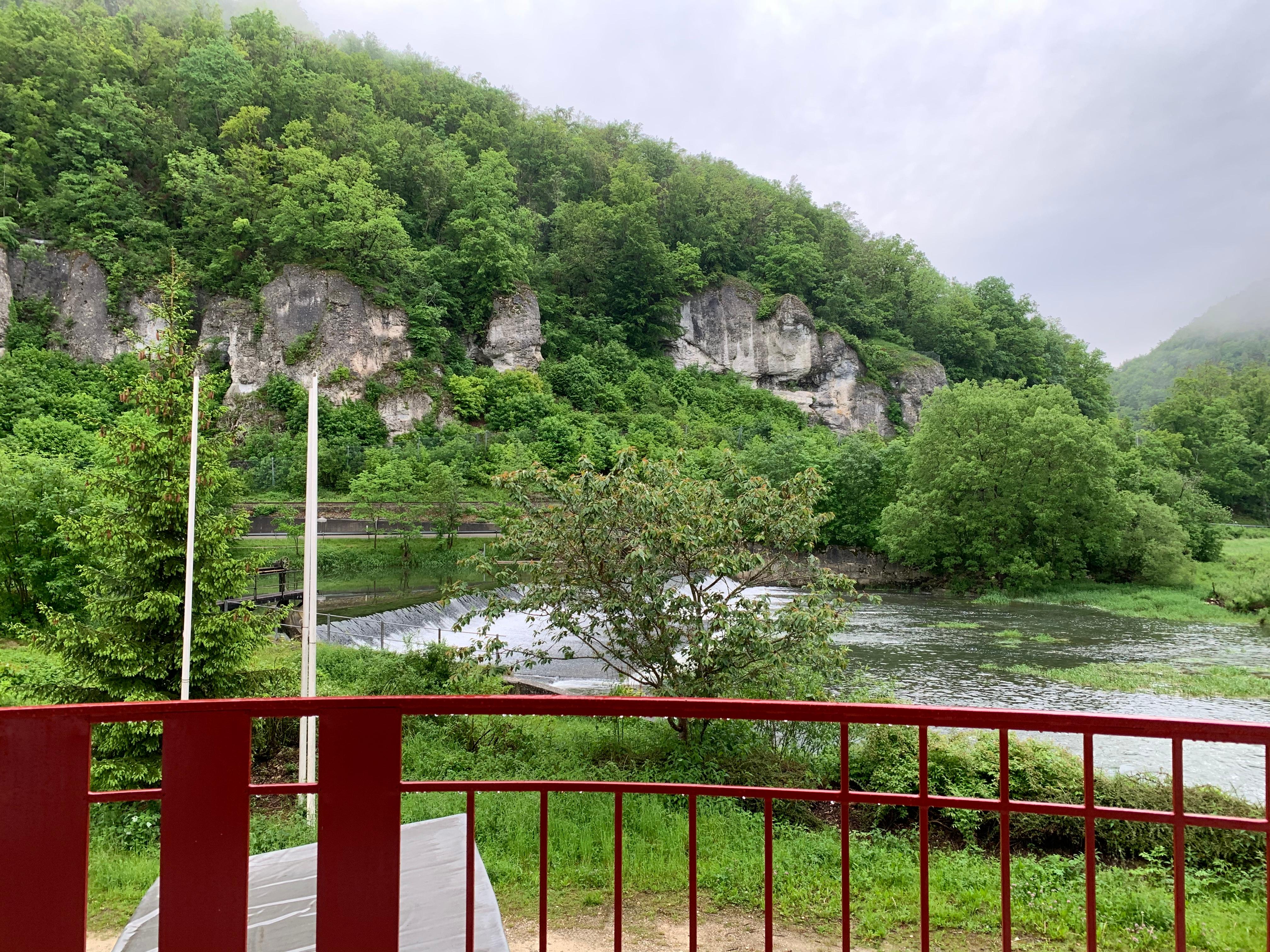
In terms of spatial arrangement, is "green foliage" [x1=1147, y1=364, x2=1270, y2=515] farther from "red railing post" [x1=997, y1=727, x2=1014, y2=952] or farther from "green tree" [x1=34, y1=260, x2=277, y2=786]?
"red railing post" [x1=997, y1=727, x2=1014, y2=952]

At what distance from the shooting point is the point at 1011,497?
106 ft

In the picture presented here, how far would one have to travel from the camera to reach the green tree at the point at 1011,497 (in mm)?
31000

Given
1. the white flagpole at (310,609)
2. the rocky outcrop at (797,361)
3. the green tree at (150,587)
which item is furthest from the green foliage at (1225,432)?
the green tree at (150,587)

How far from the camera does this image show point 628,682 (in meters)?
16.0

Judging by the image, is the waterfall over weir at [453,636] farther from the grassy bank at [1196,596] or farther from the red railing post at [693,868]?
the grassy bank at [1196,596]

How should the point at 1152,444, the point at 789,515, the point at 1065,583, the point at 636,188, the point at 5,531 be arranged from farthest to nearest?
the point at 636,188 < the point at 1152,444 < the point at 1065,583 < the point at 5,531 < the point at 789,515

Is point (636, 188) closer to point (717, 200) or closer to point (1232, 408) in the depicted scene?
point (717, 200)

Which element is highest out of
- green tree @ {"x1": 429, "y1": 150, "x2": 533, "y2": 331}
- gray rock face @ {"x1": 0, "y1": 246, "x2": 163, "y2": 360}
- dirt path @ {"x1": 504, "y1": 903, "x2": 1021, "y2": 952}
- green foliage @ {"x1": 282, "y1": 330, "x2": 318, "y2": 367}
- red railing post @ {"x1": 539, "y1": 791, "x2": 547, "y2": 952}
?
green tree @ {"x1": 429, "y1": 150, "x2": 533, "y2": 331}

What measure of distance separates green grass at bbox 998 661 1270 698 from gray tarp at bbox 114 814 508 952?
17221 mm

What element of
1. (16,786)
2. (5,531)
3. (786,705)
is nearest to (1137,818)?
(786,705)

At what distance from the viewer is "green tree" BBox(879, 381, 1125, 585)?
31000 mm

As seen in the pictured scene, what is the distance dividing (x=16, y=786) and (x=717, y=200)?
82.5m

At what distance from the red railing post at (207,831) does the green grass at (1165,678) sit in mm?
18219

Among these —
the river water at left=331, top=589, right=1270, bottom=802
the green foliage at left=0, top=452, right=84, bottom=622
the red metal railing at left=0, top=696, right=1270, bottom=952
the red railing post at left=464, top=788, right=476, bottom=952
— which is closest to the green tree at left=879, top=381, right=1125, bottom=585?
the river water at left=331, top=589, right=1270, bottom=802
